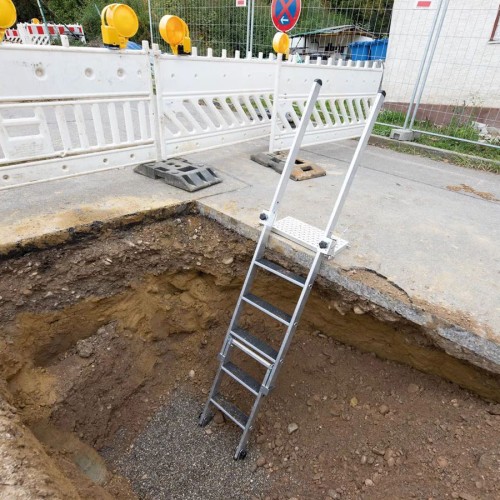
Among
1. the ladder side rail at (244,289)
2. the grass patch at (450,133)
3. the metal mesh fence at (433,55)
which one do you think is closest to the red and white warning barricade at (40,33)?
the metal mesh fence at (433,55)

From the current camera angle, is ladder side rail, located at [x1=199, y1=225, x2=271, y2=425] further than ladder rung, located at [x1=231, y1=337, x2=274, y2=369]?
Yes

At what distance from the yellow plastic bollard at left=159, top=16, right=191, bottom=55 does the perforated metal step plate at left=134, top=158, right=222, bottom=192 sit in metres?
1.13

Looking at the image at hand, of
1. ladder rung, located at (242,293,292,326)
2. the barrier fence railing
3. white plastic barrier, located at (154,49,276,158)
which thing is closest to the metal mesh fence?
the barrier fence railing

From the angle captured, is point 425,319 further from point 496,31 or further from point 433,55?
point 496,31

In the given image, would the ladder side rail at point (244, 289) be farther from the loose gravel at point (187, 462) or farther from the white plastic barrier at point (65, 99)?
the white plastic barrier at point (65, 99)

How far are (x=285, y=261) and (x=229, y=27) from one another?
936cm

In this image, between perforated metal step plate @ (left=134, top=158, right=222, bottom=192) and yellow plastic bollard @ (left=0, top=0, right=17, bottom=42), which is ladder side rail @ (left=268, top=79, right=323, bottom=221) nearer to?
perforated metal step plate @ (left=134, top=158, right=222, bottom=192)

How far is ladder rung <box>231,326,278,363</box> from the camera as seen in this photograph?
7.84 ft

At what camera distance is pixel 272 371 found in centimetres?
232

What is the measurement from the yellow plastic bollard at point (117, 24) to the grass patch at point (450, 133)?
4.53 meters

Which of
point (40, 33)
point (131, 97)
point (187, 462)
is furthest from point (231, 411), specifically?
point (40, 33)

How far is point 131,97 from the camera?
142 inches

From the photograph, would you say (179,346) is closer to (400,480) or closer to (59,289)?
(59,289)

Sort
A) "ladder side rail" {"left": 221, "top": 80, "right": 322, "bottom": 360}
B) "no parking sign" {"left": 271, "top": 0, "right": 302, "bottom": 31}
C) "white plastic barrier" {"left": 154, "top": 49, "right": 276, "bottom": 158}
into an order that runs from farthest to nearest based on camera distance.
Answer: "no parking sign" {"left": 271, "top": 0, "right": 302, "bottom": 31} < "white plastic barrier" {"left": 154, "top": 49, "right": 276, "bottom": 158} < "ladder side rail" {"left": 221, "top": 80, "right": 322, "bottom": 360}
